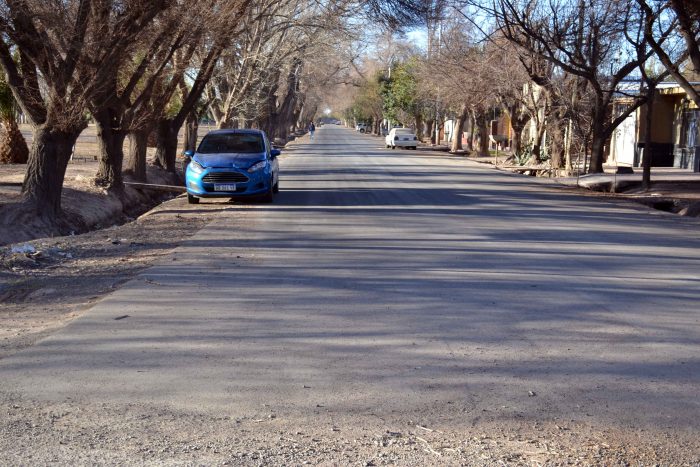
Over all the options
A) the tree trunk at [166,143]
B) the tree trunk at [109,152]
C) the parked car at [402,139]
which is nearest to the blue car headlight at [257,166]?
the tree trunk at [109,152]

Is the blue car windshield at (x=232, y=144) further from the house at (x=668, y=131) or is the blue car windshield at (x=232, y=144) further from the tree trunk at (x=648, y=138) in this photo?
the house at (x=668, y=131)

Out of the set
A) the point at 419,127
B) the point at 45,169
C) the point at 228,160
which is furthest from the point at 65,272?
the point at 419,127

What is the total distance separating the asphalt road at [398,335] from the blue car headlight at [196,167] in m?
4.60

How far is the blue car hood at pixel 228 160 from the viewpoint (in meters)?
17.9

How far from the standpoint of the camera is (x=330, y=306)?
26.8ft

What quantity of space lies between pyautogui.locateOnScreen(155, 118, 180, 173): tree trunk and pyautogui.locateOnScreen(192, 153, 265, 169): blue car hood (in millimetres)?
8800

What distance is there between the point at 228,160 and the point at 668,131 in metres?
26.4

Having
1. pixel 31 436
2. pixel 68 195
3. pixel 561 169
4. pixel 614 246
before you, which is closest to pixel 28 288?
pixel 31 436

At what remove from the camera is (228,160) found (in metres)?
18.0

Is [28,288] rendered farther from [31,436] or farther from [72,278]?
[31,436]

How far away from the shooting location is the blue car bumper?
17.9 meters

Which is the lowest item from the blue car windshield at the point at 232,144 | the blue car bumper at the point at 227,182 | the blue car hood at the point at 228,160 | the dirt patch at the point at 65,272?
the dirt patch at the point at 65,272

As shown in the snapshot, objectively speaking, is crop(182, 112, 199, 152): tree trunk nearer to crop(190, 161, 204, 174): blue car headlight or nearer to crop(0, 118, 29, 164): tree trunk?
crop(0, 118, 29, 164): tree trunk

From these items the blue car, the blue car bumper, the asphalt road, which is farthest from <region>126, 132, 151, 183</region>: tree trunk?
the asphalt road
